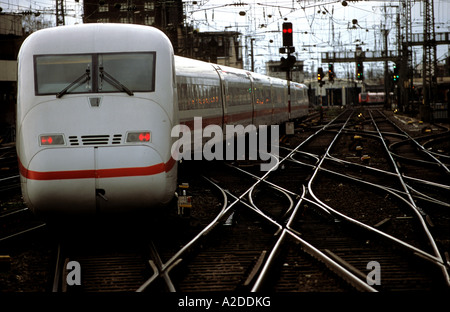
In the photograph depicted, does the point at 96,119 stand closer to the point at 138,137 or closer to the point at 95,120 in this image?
the point at 95,120

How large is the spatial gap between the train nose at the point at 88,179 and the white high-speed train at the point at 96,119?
0.5 inches

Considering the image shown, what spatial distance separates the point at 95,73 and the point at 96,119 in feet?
2.83

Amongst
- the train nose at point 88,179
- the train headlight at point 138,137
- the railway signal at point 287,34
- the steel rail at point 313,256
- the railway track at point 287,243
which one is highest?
the railway signal at point 287,34

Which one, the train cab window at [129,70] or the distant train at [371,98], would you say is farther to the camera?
the distant train at [371,98]

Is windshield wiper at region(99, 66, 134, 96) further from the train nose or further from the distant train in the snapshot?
the distant train

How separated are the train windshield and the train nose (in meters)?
1.04

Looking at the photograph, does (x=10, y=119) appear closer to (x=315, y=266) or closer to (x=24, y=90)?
(x=24, y=90)

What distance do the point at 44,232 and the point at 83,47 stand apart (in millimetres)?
2772

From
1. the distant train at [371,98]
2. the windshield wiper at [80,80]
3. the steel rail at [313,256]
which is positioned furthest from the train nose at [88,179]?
the distant train at [371,98]

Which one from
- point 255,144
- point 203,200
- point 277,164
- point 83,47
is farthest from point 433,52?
point 83,47

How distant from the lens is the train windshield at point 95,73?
920 centimetres

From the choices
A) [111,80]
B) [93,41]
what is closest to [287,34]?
[93,41]

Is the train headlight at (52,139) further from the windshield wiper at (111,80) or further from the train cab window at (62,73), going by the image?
the windshield wiper at (111,80)

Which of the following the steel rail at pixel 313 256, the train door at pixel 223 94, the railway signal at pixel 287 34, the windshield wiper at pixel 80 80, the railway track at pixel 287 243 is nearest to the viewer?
the steel rail at pixel 313 256
